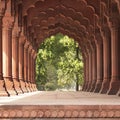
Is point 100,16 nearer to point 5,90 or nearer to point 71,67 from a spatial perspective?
point 5,90

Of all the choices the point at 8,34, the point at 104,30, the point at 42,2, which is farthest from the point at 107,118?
the point at 42,2

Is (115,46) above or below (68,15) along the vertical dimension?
below

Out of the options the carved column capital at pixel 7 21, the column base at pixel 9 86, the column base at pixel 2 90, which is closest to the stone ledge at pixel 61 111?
the column base at pixel 2 90

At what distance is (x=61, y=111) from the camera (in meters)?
10.1

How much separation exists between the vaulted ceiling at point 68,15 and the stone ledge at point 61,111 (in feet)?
48.1

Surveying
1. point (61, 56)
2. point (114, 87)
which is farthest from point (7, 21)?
point (61, 56)

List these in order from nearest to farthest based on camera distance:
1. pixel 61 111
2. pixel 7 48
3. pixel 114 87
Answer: pixel 61 111 → pixel 7 48 → pixel 114 87

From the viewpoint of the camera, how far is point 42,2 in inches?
1308

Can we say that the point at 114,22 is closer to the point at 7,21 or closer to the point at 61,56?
the point at 7,21

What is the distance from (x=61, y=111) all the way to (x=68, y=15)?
28.7 m

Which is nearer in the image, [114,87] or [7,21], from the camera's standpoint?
[7,21]

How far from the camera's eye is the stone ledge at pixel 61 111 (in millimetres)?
10078

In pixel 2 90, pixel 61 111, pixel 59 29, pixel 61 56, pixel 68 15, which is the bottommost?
pixel 2 90

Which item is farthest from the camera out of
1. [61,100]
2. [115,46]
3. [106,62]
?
[106,62]
